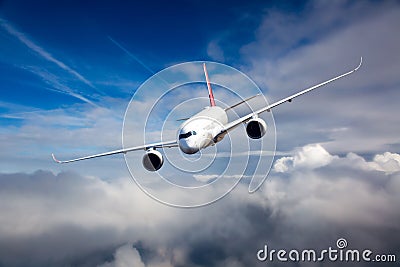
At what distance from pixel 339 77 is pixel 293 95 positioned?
663 centimetres

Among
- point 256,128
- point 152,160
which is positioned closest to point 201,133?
point 256,128

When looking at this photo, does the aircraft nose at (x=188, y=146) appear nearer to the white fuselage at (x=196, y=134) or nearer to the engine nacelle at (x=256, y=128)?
the white fuselage at (x=196, y=134)

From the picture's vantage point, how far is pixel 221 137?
33438 mm

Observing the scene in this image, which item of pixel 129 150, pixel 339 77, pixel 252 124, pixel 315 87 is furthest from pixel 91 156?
pixel 339 77

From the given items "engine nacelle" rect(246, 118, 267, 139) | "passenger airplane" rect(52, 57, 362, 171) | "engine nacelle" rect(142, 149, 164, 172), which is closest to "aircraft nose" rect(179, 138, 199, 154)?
"passenger airplane" rect(52, 57, 362, 171)

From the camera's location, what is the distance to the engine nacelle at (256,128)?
105ft

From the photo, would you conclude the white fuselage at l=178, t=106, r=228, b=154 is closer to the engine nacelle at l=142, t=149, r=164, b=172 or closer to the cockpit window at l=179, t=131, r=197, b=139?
the cockpit window at l=179, t=131, r=197, b=139

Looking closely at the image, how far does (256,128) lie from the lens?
32.4 meters

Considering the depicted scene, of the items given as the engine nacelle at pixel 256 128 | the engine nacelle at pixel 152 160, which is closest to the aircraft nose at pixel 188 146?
the engine nacelle at pixel 256 128

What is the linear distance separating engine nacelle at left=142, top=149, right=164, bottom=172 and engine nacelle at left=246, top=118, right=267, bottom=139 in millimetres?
11973

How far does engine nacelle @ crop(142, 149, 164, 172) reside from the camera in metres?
35.9

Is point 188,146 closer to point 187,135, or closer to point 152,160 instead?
point 187,135

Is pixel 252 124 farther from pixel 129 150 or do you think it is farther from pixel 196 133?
pixel 129 150

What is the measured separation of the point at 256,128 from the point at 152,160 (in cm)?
1406
